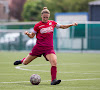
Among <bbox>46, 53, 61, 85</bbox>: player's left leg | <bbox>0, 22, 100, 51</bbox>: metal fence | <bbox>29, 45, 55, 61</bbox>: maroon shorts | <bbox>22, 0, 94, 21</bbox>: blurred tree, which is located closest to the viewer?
<bbox>46, 53, 61, 85</bbox>: player's left leg

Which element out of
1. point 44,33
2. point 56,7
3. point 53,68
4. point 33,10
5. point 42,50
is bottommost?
point 53,68

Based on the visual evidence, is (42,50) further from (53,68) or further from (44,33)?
(53,68)

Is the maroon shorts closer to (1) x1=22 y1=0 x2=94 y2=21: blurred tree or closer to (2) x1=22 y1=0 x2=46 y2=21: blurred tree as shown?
(1) x1=22 y1=0 x2=94 y2=21: blurred tree

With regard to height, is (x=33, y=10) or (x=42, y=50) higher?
(x=33, y=10)

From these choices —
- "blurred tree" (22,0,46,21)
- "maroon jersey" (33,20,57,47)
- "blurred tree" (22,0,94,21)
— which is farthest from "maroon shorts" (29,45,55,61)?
"blurred tree" (22,0,46,21)

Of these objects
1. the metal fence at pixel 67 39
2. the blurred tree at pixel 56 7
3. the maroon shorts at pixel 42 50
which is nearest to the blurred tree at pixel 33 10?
the blurred tree at pixel 56 7

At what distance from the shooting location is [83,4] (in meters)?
66.6

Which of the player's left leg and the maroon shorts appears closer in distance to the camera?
the player's left leg

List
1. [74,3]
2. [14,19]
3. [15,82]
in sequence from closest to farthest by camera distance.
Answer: [15,82], [74,3], [14,19]

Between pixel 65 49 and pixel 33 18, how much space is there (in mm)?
39482

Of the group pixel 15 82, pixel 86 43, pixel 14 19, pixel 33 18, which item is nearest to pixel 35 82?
pixel 15 82

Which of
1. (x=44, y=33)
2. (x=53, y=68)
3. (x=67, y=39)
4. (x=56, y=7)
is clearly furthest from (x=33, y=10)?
(x=53, y=68)

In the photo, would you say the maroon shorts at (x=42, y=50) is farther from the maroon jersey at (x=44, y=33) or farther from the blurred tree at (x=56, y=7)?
the blurred tree at (x=56, y=7)

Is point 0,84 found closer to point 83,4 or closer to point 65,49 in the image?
point 65,49
